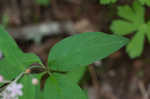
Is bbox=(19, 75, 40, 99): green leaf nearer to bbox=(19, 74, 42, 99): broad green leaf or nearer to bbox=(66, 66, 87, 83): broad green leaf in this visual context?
bbox=(19, 74, 42, 99): broad green leaf

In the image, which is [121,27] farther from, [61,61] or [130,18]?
[61,61]

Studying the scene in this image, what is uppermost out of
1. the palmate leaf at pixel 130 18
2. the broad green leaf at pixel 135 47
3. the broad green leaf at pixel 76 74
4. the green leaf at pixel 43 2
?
the palmate leaf at pixel 130 18

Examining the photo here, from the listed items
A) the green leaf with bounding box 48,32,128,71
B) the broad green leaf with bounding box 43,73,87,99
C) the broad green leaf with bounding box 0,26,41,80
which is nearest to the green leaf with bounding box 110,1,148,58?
the green leaf with bounding box 48,32,128,71

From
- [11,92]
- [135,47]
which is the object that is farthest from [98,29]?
[11,92]

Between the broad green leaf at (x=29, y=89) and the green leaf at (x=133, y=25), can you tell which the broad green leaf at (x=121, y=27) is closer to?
the green leaf at (x=133, y=25)

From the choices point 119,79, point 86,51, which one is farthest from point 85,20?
point 86,51

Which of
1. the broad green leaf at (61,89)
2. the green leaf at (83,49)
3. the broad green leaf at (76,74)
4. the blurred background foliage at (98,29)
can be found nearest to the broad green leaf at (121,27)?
the blurred background foliage at (98,29)

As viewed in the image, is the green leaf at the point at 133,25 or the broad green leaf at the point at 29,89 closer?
the broad green leaf at the point at 29,89
